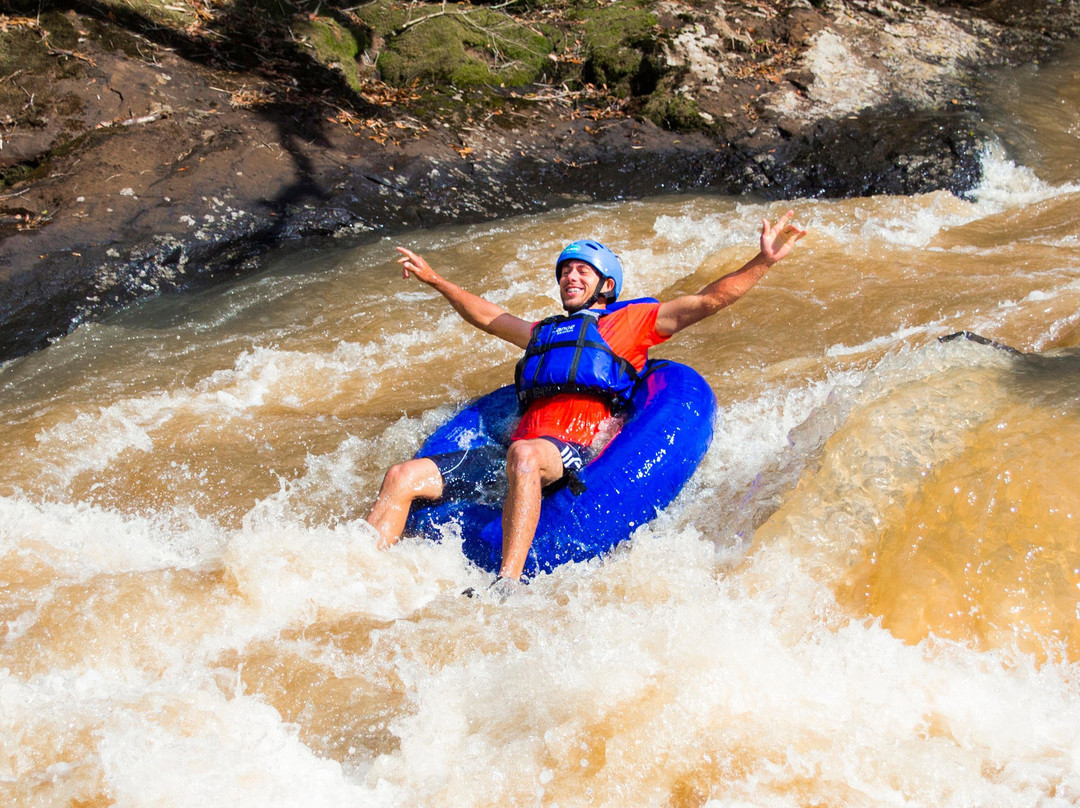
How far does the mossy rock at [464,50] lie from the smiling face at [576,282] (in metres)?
5.79

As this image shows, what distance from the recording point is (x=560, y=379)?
161 inches

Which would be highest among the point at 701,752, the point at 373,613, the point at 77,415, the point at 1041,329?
the point at 1041,329

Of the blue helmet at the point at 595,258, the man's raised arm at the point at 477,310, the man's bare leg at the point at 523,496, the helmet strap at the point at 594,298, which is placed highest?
the blue helmet at the point at 595,258

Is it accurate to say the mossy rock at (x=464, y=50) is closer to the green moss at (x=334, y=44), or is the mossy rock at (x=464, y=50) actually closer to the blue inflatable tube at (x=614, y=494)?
the green moss at (x=334, y=44)

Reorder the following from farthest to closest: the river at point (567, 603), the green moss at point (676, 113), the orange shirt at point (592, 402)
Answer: the green moss at point (676, 113), the orange shirt at point (592, 402), the river at point (567, 603)

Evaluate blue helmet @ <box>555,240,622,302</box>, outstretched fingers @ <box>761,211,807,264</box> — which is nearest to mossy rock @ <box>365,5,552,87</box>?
blue helmet @ <box>555,240,622,302</box>

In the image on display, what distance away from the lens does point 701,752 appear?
2.39 metres

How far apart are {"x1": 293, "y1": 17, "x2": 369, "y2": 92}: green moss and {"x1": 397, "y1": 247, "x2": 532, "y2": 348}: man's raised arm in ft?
17.1

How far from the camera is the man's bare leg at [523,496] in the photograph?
3393 mm

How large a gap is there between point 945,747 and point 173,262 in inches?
245

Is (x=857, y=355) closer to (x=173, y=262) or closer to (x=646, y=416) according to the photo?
(x=646, y=416)

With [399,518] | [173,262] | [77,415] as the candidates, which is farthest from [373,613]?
[173,262]

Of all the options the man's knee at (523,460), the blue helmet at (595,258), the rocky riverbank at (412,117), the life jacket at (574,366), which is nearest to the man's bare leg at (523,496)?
the man's knee at (523,460)

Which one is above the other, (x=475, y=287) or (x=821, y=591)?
(x=821, y=591)
